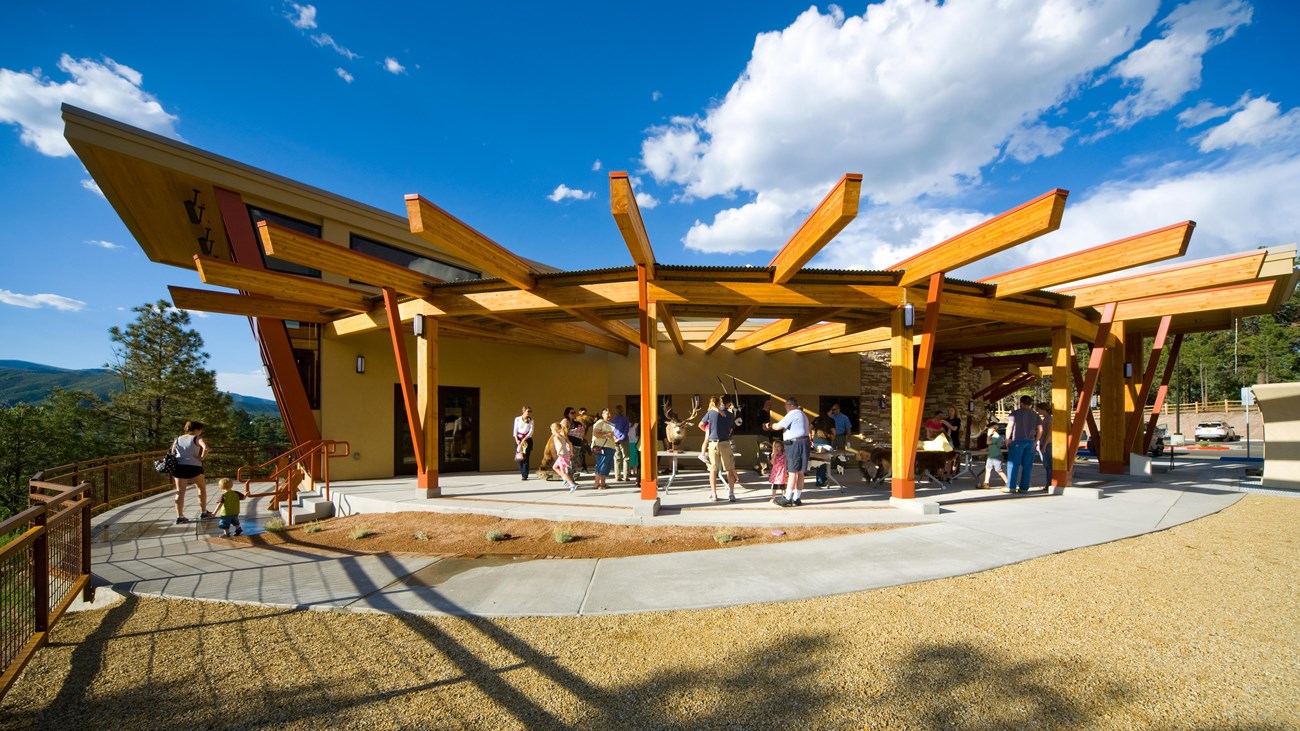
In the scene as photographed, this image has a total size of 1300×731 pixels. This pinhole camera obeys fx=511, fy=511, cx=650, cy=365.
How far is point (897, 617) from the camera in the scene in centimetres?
365

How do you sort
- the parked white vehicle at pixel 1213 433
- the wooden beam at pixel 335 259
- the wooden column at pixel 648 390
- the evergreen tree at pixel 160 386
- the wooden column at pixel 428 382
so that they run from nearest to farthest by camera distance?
the wooden beam at pixel 335 259
the wooden column at pixel 648 390
the wooden column at pixel 428 382
the evergreen tree at pixel 160 386
the parked white vehicle at pixel 1213 433

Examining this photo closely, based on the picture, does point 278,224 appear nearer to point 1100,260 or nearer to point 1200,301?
point 1100,260

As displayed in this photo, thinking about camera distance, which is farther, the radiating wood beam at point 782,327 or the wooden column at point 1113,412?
the wooden column at point 1113,412

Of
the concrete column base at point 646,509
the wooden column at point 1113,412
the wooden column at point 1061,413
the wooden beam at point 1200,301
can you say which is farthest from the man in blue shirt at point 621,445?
the wooden column at point 1113,412

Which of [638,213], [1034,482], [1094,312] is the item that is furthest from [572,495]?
[1094,312]

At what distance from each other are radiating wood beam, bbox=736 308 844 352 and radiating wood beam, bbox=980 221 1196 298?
239cm

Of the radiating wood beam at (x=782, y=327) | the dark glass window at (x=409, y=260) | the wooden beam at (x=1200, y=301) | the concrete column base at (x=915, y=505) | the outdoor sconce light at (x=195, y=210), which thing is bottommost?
the concrete column base at (x=915, y=505)

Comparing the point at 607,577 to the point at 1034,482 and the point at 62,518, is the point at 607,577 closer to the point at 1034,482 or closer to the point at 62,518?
the point at 62,518

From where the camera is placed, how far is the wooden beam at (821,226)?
4816 millimetres

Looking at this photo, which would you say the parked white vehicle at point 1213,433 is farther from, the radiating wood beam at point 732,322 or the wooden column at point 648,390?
the wooden column at point 648,390

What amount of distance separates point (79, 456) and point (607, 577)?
3214cm

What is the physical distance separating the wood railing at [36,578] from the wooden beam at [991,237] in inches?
322

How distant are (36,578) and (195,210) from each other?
8.48 m

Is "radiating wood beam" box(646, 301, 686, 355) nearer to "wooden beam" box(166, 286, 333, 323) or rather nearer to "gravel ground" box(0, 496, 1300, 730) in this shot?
"gravel ground" box(0, 496, 1300, 730)
